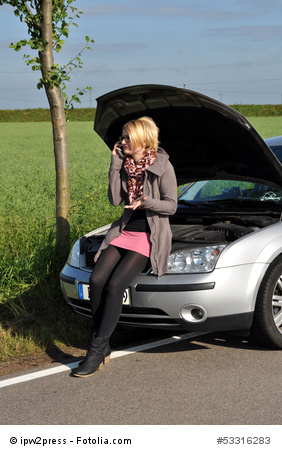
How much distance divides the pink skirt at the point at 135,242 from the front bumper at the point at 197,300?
7.8 inches

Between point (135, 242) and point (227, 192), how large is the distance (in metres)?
1.90

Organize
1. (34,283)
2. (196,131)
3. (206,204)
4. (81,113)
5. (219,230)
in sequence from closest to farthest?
(219,230) → (196,131) → (206,204) → (34,283) → (81,113)

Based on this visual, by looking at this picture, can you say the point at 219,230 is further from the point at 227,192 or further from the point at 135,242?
the point at 227,192

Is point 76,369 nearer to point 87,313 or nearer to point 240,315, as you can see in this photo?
point 87,313

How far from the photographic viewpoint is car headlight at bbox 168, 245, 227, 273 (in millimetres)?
4605

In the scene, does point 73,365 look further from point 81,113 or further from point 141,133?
→ point 81,113

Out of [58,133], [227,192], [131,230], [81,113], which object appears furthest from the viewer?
[81,113]

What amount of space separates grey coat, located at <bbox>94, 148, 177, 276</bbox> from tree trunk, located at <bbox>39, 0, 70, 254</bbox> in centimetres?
221

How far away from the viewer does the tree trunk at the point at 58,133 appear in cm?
661

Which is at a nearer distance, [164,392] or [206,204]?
[164,392]

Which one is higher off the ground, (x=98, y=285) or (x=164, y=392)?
(x=98, y=285)

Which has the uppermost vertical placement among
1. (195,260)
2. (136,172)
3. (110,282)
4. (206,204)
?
(136,172)

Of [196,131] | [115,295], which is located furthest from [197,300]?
[196,131]

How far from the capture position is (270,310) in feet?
15.7
